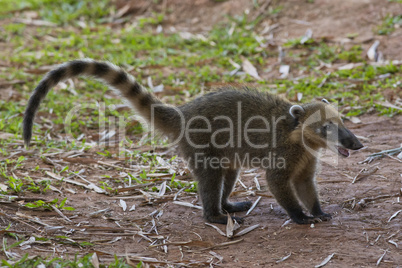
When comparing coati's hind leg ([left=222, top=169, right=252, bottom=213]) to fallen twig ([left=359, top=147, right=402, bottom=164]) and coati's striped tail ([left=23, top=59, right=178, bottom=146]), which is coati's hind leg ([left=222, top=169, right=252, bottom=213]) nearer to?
coati's striped tail ([left=23, top=59, right=178, bottom=146])

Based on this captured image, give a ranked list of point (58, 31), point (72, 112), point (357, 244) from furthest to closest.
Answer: point (58, 31) → point (72, 112) → point (357, 244)

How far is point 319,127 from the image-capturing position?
17.2ft

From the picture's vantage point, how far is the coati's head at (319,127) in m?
5.16

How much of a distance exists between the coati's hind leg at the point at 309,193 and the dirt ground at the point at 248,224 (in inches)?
7.4

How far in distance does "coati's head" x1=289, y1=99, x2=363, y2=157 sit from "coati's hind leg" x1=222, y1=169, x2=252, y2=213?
836mm

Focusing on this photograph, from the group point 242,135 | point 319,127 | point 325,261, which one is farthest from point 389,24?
point 325,261

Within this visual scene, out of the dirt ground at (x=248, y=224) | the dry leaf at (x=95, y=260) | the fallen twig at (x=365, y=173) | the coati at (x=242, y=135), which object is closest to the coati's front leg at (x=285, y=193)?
the coati at (x=242, y=135)

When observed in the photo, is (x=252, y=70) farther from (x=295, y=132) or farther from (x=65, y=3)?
(x=65, y=3)

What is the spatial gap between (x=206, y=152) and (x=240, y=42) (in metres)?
5.22

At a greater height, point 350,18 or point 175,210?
point 350,18

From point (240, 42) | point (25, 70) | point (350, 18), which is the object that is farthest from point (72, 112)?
point (350, 18)

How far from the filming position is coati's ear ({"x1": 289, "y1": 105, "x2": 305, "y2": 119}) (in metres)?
5.25

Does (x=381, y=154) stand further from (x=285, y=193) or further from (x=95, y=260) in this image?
(x=95, y=260)

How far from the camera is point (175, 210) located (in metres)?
5.42
